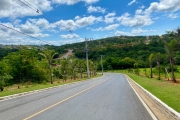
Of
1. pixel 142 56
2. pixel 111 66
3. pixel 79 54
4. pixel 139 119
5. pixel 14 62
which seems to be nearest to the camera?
pixel 139 119

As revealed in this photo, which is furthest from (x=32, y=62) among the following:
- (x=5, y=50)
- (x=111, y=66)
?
(x=111, y=66)

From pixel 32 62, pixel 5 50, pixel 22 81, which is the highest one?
pixel 5 50

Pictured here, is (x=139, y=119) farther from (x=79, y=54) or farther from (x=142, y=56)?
(x=79, y=54)

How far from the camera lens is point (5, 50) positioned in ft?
232

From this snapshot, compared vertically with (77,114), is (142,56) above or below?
above

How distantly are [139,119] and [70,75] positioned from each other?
6853cm

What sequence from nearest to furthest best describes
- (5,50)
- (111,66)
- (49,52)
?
(49,52)
(5,50)
(111,66)

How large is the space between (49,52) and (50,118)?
33.3 metres

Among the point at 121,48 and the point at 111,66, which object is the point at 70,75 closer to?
the point at 111,66

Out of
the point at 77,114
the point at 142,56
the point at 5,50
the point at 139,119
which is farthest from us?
the point at 142,56

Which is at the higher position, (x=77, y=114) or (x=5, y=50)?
(x=5, y=50)

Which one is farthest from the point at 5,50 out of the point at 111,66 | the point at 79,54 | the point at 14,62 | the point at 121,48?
the point at 121,48

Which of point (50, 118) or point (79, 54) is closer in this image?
point (50, 118)

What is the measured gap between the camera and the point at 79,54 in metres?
130
